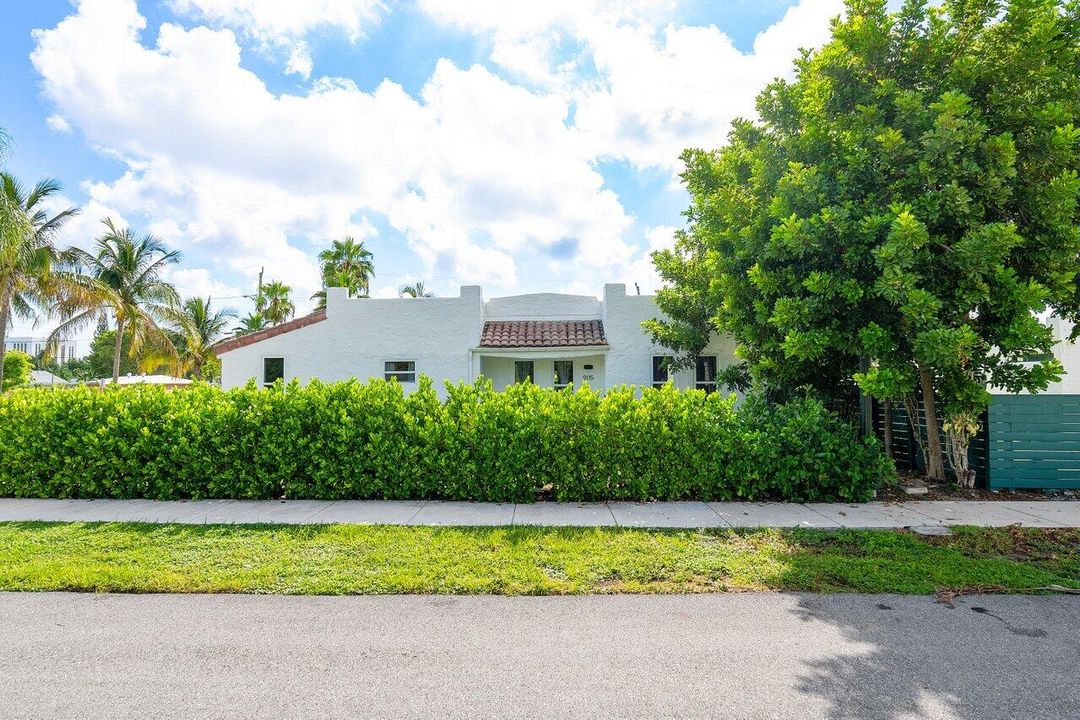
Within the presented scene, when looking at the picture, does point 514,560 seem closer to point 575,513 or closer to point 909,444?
point 575,513

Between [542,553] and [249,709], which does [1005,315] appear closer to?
[542,553]

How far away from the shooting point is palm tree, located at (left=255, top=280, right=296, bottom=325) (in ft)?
121

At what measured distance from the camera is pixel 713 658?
3502mm

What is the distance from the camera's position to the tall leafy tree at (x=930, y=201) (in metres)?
6.56

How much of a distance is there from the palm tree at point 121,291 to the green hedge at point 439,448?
57.1 feet

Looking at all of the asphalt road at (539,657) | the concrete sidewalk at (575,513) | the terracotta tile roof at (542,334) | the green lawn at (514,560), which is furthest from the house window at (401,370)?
the asphalt road at (539,657)

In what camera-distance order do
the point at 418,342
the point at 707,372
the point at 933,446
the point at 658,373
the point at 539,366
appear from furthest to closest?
1. the point at 539,366
2. the point at 418,342
3. the point at 658,373
4. the point at 707,372
5. the point at 933,446

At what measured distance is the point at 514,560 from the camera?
17.3 ft

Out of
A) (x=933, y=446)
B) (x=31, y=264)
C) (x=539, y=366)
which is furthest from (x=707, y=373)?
(x=31, y=264)

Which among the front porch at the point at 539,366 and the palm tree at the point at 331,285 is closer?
the front porch at the point at 539,366

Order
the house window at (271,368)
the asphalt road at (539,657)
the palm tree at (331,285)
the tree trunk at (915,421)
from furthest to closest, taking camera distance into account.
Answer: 1. the palm tree at (331,285)
2. the house window at (271,368)
3. the tree trunk at (915,421)
4. the asphalt road at (539,657)

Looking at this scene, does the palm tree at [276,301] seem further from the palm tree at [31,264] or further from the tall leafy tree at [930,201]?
the tall leafy tree at [930,201]

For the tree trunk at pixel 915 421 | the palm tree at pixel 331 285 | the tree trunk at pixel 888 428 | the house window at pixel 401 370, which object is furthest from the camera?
the palm tree at pixel 331 285

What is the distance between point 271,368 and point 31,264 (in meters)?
10.5
